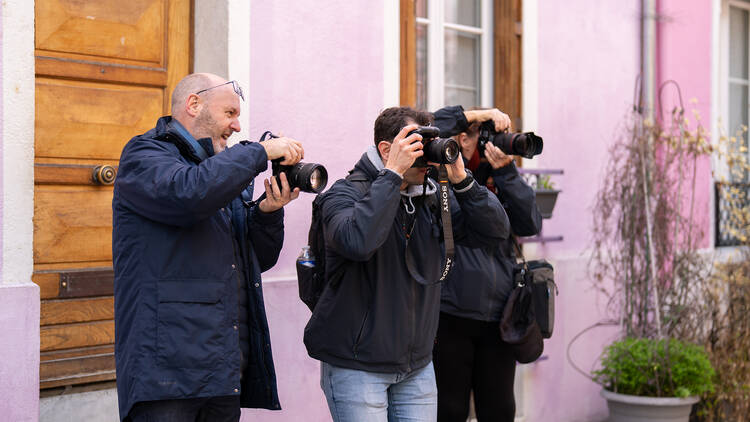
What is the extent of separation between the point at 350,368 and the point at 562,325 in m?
3.61

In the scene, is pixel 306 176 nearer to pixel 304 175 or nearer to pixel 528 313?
pixel 304 175

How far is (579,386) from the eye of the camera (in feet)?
22.0

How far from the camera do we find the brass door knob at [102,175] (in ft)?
14.0

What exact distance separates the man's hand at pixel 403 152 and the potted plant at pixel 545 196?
9.55ft

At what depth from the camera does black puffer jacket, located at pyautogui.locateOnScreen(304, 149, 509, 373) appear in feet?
10.1

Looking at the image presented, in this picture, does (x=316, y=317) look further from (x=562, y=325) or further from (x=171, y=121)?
(x=562, y=325)

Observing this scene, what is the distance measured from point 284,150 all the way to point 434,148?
515 millimetres

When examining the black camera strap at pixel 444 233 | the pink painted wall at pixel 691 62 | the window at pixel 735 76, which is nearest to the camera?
the black camera strap at pixel 444 233

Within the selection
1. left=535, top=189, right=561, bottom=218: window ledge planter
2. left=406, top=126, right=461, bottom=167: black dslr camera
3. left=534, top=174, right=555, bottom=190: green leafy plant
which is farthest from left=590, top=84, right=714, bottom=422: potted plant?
left=406, top=126, right=461, bottom=167: black dslr camera

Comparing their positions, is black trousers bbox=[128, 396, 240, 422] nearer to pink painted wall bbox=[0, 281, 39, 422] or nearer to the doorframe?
pink painted wall bbox=[0, 281, 39, 422]

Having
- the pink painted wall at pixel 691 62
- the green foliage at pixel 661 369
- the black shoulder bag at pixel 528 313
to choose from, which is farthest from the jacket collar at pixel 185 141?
the pink painted wall at pixel 691 62

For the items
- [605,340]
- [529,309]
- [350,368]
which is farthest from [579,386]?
[350,368]

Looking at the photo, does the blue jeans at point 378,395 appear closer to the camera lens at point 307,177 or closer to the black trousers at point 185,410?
the black trousers at point 185,410

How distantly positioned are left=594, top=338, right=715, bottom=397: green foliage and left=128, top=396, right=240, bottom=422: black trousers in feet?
12.1
